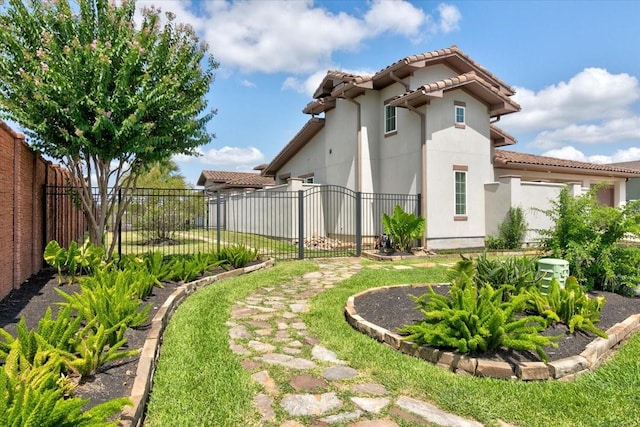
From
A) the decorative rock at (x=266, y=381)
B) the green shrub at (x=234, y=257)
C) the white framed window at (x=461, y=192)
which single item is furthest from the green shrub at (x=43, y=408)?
the white framed window at (x=461, y=192)

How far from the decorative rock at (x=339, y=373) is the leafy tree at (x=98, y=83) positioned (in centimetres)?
588

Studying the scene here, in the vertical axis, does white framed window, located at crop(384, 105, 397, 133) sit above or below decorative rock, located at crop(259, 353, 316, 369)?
above

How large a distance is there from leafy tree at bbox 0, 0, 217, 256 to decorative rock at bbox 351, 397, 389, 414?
251 inches

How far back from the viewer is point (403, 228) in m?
12.1

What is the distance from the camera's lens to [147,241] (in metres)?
17.5

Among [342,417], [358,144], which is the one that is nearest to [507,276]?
[342,417]

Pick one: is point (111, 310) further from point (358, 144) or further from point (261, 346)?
point (358, 144)

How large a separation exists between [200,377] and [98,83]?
19.8 feet

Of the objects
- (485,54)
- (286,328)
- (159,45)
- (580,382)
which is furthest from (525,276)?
(485,54)

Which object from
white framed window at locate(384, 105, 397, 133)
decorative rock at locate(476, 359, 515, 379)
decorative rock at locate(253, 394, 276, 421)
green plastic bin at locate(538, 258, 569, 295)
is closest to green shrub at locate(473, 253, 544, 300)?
green plastic bin at locate(538, 258, 569, 295)

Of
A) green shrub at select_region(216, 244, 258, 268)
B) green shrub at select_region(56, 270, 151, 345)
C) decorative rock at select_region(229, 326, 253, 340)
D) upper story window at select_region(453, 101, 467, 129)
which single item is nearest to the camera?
green shrub at select_region(56, 270, 151, 345)

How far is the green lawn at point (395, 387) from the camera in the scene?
9.99 ft

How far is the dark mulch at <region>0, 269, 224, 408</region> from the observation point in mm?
3146

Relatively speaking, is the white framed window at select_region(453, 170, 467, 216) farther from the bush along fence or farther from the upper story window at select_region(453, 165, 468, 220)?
the bush along fence
